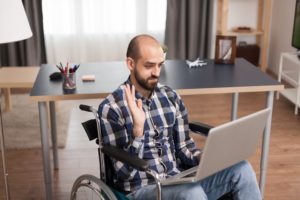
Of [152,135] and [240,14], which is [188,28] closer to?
[240,14]

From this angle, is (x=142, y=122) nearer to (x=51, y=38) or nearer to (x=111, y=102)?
(x=111, y=102)

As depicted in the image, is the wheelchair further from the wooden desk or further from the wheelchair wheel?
the wooden desk

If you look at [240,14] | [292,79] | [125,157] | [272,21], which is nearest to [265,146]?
[125,157]

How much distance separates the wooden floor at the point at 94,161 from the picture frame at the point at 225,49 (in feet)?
2.56

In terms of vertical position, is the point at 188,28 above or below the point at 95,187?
above

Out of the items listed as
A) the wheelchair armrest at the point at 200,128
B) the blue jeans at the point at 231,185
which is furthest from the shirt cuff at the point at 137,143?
the wheelchair armrest at the point at 200,128

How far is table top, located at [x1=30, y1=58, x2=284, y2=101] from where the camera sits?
7.39ft

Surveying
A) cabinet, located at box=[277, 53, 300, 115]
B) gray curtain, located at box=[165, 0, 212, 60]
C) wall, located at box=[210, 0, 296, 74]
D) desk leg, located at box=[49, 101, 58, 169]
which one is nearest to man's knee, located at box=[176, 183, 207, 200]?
desk leg, located at box=[49, 101, 58, 169]

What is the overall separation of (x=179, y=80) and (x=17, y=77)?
173cm

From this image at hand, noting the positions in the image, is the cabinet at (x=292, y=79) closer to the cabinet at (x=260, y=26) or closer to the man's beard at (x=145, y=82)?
the cabinet at (x=260, y=26)

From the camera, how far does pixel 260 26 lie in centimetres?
520

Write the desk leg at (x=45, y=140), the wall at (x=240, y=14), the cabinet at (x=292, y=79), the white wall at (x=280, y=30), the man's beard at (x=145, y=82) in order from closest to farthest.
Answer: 1. the man's beard at (x=145, y=82)
2. the desk leg at (x=45, y=140)
3. the cabinet at (x=292, y=79)
4. the white wall at (x=280, y=30)
5. the wall at (x=240, y=14)

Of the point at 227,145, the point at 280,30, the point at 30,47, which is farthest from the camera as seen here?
the point at 280,30

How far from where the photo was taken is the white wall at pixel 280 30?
4731mm
